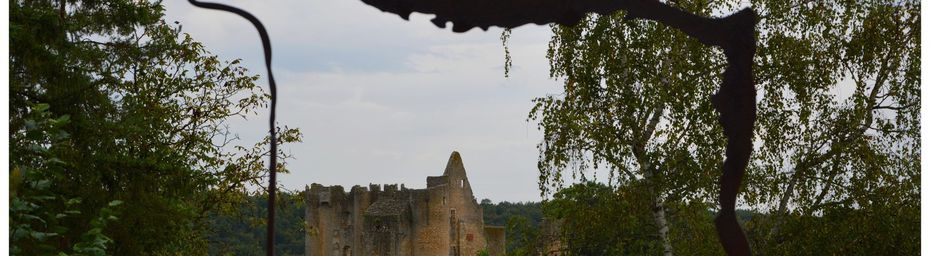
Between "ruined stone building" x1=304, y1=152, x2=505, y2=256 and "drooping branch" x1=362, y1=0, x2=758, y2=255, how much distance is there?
32386 millimetres

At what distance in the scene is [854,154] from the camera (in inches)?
476

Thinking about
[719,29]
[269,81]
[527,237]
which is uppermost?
[719,29]

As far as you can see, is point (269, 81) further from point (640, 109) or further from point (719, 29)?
point (640, 109)

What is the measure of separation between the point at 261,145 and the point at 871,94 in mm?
5964

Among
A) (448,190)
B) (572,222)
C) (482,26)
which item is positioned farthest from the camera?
(448,190)

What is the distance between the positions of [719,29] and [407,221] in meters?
33.9

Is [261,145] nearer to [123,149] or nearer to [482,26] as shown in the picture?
[123,149]

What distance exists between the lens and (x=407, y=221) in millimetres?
36812

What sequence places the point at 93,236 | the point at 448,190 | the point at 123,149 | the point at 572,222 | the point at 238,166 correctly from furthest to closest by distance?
1. the point at 448,190
2. the point at 572,222
3. the point at 238,166
4. the point at 123,149
5. the point at 93,236


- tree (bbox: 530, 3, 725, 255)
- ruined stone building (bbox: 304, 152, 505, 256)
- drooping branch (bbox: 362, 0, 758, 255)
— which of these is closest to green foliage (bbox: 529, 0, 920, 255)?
tree (bbox: 530, 3, 725, 255)

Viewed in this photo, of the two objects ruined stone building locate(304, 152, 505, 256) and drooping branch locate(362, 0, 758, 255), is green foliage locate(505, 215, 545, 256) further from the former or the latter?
ruined stone building locate(304, 152, 505, 256)

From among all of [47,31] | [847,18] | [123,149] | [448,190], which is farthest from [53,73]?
[448,190]

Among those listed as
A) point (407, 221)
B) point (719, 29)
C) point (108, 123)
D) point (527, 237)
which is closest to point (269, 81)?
point (719, 29)

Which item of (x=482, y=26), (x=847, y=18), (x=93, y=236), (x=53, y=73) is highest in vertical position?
(x=847, y=18)
